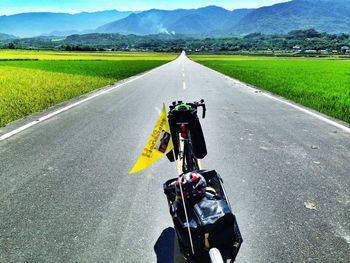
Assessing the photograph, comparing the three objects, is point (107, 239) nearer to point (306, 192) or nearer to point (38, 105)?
point (306, 192)

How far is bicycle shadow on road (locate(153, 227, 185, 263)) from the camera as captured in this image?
3292 millimetres

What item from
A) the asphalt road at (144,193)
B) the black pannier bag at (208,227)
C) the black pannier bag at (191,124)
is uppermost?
the black pannier bag at (191,124)

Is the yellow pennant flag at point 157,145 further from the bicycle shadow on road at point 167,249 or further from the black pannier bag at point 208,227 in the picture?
the bicycle shadow on road at point 167,249

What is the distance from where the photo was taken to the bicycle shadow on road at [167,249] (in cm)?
329

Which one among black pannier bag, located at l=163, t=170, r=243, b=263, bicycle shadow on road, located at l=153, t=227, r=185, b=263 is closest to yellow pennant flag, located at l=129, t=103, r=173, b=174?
black pannier bag, located at l=163, t=170, r=243, b=263

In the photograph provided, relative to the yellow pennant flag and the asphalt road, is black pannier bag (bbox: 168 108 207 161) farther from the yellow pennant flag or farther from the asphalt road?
the asphalt road

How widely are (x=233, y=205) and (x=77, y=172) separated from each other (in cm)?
250

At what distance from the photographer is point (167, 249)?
3443 mm

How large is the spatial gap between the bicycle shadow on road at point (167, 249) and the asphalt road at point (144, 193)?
2cm

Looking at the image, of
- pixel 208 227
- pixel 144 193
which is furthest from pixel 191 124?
pixel 208 227

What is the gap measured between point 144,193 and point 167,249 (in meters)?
1.32

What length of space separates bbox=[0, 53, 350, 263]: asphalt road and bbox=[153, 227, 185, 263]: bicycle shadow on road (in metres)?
0.02

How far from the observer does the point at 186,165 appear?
4.36 m

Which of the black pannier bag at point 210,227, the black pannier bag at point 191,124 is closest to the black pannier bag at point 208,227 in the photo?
the black pannier bag at point 210,227
